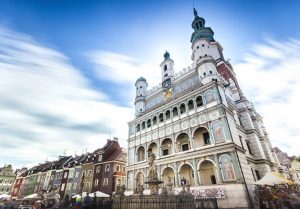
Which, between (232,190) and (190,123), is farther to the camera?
(190,123)

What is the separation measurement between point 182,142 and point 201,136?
308 centimetres

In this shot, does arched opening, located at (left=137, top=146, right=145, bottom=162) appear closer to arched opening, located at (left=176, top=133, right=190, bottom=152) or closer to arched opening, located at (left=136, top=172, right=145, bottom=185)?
arched opening, located at (left=136, top=172, right=145, bottom=185)

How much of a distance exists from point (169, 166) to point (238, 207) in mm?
9765

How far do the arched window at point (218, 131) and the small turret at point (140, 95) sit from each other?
55.5 ft

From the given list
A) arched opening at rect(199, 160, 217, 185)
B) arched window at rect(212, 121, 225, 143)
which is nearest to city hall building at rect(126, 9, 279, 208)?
arched opening at rect(199, 160, 217, 185)

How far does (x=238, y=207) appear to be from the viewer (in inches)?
668

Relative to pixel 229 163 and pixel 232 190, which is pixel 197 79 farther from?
pixel 232 190

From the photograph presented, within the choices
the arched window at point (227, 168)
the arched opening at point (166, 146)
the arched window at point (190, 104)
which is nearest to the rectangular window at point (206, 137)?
the arched window at point (227, 168)

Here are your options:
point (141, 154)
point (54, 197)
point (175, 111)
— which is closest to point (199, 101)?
point (175, 111)

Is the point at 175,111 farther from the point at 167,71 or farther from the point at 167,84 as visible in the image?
the point at 167,71

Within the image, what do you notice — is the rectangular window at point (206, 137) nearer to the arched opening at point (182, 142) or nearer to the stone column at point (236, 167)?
the arched opening at point (182, 142)

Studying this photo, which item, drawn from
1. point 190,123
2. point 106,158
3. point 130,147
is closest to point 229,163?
point 190,123

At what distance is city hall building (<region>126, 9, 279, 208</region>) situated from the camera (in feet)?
63.2

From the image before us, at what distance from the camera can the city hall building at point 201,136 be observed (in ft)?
63.2
